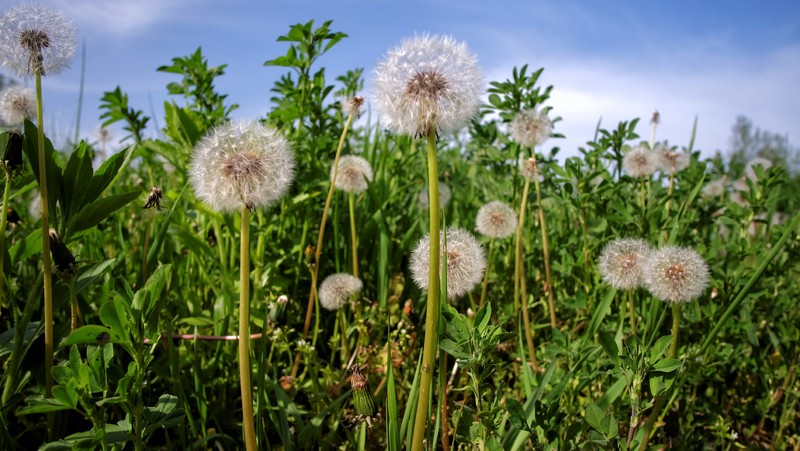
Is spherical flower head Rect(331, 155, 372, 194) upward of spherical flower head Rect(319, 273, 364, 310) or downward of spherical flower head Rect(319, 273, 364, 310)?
upward

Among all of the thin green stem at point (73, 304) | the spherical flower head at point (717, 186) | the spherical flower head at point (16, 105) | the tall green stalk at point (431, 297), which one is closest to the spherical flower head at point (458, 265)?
the tall green stalk at point (431, 297)

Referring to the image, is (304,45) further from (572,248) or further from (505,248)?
(572,248)

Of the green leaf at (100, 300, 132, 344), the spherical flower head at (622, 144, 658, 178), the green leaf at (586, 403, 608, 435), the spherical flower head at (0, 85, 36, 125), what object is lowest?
the green leaf at (586, 403, 608, 435)

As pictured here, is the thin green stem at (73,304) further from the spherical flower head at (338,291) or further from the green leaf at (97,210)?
the spherical flower head at (338,291)

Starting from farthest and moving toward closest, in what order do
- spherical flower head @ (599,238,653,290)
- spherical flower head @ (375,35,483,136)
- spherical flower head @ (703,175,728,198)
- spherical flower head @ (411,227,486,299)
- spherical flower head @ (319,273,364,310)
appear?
spherical flower head @ (703,175,728,198)
spherical flower head @ (319,273,364,310)
spherical flower head @ (599,238,653,290)
spherical flower head @ (411,227,486,299)
spherical flower head @ (375,35,483,136)

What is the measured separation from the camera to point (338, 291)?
2.62 m

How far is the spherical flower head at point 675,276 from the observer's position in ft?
6.19

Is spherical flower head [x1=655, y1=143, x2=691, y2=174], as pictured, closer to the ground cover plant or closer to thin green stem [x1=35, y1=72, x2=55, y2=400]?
the ground cover plant

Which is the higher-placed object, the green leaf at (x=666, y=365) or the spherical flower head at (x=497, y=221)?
the spherical flower head at (x=497, y=221)

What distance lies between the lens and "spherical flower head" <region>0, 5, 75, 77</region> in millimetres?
1615

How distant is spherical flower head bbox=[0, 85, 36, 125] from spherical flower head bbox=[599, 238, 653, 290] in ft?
7.93

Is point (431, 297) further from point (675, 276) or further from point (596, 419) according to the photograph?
point (675, 276)

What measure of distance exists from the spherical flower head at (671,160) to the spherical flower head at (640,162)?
222 millimetres

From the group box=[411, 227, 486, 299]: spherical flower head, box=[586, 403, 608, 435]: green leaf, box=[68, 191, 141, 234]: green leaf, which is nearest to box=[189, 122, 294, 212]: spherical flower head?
box=[68, 191, 141, 234]: green leaf
